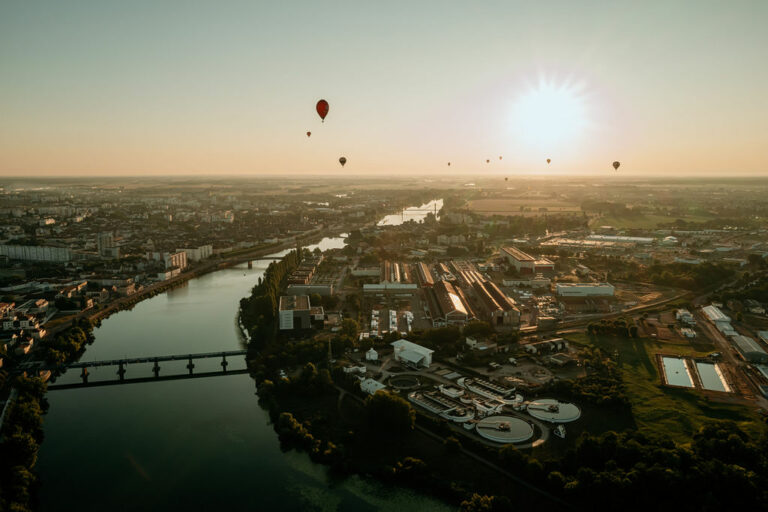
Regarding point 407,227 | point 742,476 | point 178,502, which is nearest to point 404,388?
point 178,502

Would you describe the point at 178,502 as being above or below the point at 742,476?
below

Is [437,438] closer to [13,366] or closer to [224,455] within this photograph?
[224,455]

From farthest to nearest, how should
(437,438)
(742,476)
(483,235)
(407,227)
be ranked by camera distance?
(407,227), (483,235), (437,438), (742,476)

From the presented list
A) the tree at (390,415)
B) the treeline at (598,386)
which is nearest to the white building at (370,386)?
the tree at (390,415)

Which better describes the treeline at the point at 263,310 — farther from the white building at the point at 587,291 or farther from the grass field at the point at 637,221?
the grass field at the point at 637,221

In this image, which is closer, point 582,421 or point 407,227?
point 582,421

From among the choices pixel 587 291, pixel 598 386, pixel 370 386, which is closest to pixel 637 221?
pixel 587 291

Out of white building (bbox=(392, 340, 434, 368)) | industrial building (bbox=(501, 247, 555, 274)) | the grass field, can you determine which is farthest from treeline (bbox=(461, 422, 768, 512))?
the grass field
